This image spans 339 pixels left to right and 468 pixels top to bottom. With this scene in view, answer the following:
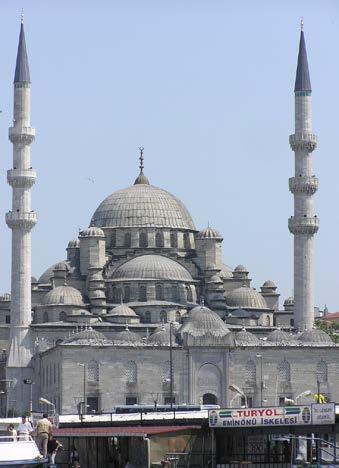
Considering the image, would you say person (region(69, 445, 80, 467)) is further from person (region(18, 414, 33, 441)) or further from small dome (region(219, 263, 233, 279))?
small dome (region(219, 263, 233, 279))

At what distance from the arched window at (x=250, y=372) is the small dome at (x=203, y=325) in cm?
235

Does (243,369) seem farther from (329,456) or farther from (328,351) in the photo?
(329,456)

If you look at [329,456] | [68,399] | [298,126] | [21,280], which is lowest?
[329,456]

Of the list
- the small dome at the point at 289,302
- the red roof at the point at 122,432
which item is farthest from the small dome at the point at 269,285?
the red roof at the point at 122,432

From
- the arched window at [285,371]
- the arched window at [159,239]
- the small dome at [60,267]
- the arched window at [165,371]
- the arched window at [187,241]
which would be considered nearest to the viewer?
the arched window at [165,371]

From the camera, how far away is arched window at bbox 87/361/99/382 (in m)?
107

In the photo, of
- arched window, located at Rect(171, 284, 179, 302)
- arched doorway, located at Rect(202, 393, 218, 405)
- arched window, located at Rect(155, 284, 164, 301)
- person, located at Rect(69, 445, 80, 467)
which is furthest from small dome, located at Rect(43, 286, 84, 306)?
person, located at Rect(69, 445, 80, 467)

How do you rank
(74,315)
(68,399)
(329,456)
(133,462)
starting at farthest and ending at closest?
1. (74,315)
2. (68,399)
3. (133,462)
4. (329,456)

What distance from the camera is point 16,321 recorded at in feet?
364

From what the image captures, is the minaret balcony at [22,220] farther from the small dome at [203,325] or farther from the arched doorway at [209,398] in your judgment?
the arched doorway at [209,398]

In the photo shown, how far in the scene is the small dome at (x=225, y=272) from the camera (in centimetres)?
12692

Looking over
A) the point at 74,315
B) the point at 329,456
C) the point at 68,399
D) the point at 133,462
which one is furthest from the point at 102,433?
the point at 74,315

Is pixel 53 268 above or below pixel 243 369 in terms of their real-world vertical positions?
above

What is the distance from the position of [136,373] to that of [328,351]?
1193cm
